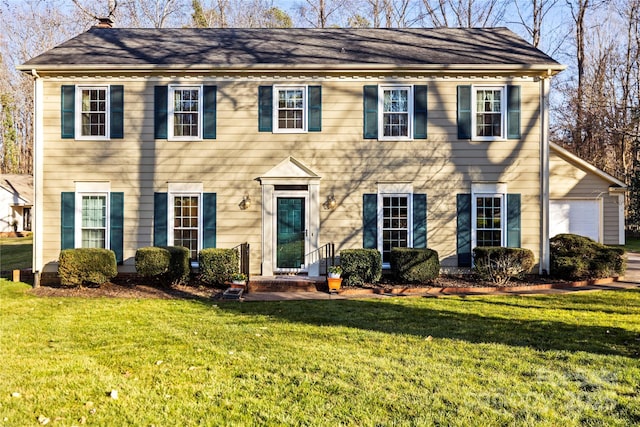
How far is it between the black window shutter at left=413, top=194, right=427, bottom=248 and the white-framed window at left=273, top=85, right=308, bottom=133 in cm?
353

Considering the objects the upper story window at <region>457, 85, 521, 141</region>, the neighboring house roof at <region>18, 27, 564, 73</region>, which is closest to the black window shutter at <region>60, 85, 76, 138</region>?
the neighboring house roof at <region>18, 27, 564, 73</region>

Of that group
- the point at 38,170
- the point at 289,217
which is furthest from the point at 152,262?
the point at 38,170

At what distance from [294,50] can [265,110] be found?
2.12 m

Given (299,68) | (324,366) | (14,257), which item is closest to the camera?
(324,366)

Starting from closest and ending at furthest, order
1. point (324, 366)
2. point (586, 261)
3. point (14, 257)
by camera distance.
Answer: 1. point (324, 366)
2. point (586, 261)
3. point (14, 257)

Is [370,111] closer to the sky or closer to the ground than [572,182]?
closer to the sky

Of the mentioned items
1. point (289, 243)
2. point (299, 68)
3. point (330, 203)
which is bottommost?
point (289, 243)

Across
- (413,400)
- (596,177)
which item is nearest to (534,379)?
(413,400)

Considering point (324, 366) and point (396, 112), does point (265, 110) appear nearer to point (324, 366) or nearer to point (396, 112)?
point (396, 112)

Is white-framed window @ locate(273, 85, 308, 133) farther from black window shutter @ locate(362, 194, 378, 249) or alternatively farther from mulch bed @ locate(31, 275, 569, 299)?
mulch bed @ locate(31, 275, 569, 299)

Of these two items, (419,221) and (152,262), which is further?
(419,221)

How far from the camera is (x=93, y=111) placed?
11.1 metres

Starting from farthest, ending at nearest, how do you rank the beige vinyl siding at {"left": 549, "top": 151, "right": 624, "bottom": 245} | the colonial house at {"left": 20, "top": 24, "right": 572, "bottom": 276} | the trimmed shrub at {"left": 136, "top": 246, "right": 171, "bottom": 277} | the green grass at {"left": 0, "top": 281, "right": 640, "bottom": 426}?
the beige vinyl siding at {"left": 549, "top": 151, "right": 624, "bottom": 245} → the colonial house at {"left": 20, "top": 24, "right": 572, "bottom": 276} → the trimmed shrub at {"left": 136, "top": 246, "right": 171, "bottom": 277} → the green grass at {"left": 0, "top": 281, "right": 640, "bottom": 426}

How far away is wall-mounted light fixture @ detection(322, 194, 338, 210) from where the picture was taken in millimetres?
11016
